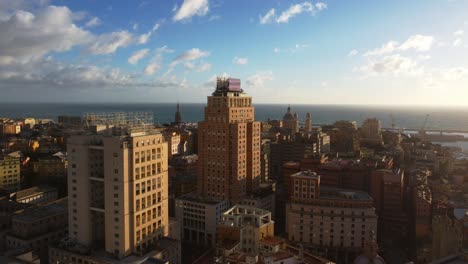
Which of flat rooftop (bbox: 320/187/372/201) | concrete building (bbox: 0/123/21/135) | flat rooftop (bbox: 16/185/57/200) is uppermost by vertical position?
concrete building (bbox: 0/123/21/135)

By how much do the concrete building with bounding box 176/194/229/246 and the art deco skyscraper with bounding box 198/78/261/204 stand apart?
12.4 feet

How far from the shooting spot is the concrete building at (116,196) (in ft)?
158

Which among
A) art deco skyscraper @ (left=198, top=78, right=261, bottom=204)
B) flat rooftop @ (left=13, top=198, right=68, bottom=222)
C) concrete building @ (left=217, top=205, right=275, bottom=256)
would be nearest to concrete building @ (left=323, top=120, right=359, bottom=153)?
art deco skyscraper @ (left=198, top=78, right=261, bottom=204)

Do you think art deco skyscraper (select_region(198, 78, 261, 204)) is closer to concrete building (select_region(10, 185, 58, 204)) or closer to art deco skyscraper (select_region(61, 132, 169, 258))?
art deco skyscraper (select_region(61, 132, 169, 258))

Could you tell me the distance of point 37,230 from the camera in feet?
220

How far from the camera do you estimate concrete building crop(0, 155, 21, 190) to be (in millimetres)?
104062

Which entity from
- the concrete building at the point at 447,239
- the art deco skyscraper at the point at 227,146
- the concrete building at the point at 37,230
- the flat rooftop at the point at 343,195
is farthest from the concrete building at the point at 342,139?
the concrete building at the point at 37,230

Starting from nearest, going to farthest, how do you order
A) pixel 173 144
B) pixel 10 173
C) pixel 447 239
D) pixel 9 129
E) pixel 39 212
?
pixel 447 239
pixel 39 212
pixel 10 173
pixel 173 144
pixel 9 129

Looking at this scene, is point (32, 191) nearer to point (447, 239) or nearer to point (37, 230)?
point (37, 230)

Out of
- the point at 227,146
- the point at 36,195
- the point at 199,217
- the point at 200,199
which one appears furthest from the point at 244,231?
the point at 36,195

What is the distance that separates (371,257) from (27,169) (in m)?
105

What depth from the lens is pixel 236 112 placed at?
288 ft

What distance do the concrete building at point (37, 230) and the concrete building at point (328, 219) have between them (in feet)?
139

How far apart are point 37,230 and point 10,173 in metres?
47.3
